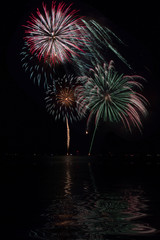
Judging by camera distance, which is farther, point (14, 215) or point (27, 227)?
point (14, 215)

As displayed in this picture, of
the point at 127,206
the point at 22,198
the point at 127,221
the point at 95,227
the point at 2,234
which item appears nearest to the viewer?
the point at 2,234

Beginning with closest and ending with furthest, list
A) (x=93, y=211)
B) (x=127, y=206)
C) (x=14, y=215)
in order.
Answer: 1. (x=14, y=215)
2. (x=93, y=211)
3. (x=127, y=206)

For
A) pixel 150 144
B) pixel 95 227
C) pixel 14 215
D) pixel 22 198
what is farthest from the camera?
pixel 150 144

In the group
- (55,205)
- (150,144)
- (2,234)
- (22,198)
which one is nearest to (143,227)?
(2,234)

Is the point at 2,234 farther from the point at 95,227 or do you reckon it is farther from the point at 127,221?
the point at 127,221

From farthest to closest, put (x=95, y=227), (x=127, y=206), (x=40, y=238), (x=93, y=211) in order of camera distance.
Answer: (x=127, y=206), (x=93, y=211), (x=95, y=227), (x=40, y=238)

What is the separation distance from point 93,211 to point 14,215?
8.59ft

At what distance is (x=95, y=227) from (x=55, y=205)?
4.69 m

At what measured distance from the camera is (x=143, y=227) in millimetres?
9539

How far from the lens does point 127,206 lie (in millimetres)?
13711

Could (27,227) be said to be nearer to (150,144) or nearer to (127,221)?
(127,221)

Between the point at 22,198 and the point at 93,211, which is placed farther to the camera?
the point at 22,198

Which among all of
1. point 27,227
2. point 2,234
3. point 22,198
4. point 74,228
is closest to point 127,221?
point 74,228

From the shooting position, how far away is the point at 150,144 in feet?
616
